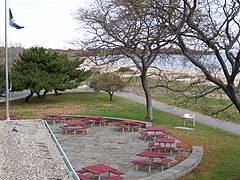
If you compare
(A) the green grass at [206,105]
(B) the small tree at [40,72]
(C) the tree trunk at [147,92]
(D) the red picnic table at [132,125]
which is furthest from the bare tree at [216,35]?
(B) the small tree at [40,72]

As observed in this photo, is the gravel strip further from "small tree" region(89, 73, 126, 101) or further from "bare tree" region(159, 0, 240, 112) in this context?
"small tree" region(89, 73, 126, 101)

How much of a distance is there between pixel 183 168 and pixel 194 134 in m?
6.20

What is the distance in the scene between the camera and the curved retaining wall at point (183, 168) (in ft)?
26.1

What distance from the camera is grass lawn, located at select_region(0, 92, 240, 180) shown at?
9.07m

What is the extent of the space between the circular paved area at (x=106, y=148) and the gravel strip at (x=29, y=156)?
1159 millimetres

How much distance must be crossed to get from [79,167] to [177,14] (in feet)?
15.3

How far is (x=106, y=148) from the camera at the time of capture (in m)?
11.4

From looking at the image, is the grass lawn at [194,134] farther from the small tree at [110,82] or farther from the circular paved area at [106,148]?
the circular paved area at [106,148]

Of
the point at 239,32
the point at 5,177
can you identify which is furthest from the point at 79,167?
the point at 239,32

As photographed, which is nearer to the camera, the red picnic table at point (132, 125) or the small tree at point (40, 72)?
the red picnic table at point (132, 125)

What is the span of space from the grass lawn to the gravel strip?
3469mm

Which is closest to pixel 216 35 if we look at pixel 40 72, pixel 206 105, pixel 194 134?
pixel 194 134

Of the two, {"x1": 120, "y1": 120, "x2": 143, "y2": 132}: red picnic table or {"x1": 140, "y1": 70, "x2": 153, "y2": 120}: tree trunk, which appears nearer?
{"x1": 120, "y1": 120, "x2": 143, "y2": 132}: red picnic table

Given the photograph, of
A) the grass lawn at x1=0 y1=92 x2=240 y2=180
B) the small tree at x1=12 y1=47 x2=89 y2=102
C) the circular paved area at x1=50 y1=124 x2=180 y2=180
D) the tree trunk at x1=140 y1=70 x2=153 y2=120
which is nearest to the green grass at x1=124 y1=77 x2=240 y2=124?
the grass lawn at x1=0 y1=92 x2=240 y2=180
